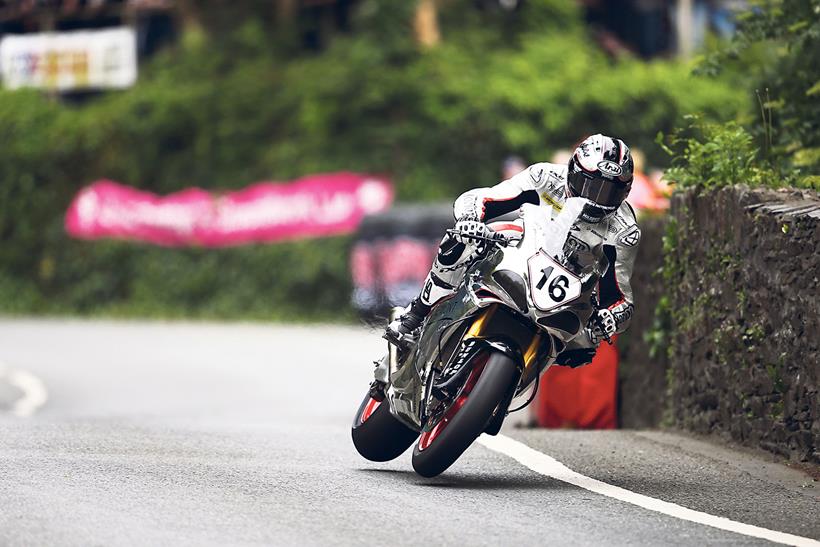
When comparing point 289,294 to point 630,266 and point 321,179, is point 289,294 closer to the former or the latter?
point 321,179

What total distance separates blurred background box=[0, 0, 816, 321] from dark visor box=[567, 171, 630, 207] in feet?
72.5

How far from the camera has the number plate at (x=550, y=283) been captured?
27.5 ft

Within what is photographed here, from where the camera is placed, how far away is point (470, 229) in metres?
8.66

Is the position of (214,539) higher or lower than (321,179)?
lower

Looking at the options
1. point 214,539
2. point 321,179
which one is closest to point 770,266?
point 214,539

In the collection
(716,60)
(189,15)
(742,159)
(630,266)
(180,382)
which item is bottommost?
(180,382)

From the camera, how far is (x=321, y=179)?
3503cm

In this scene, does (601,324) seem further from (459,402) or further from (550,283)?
(459,402)

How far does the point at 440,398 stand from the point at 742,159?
3688 mm

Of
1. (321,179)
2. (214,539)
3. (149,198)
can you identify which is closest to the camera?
(214,539)

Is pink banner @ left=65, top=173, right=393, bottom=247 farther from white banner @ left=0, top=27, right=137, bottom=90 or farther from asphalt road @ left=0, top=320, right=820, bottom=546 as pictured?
Answer: asphalt road @ left=0, top=320, right=820, bottom=546

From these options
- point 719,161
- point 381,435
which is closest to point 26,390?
point 719,161

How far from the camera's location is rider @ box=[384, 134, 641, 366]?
8.56 metres

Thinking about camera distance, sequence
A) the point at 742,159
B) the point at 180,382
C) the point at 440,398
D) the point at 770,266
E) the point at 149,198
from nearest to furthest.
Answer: the point at 440,398
the point at 770,266
the point at 742,159
the point at 180,382
the point at 149,198
